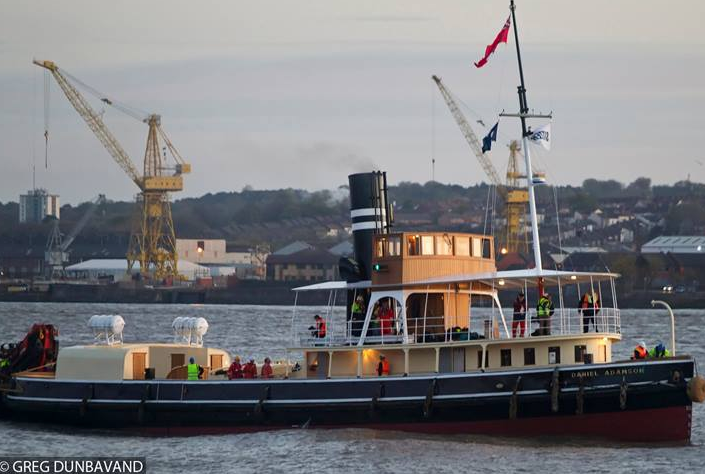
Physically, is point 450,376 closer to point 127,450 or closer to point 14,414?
point 127,450

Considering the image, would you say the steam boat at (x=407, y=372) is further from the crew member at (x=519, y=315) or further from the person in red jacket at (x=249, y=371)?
the person in red jacket at (x=249, y=371)

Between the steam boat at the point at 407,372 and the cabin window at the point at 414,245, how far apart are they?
0.13 ft

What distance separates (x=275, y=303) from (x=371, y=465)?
153 metres

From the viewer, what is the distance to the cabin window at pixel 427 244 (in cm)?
3969

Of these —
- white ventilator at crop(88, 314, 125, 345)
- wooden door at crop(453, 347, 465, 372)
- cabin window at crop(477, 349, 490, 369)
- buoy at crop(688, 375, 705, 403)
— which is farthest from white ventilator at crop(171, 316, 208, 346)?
buoy at crop(688, 375, 705, 403)

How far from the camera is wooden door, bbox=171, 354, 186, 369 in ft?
140

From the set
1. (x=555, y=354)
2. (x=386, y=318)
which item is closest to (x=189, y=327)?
(x=386, y=318)

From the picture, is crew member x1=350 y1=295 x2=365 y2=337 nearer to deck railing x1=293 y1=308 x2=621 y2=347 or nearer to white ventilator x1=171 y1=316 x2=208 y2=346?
deck railing x1=293 y1=308 x2=621 y2=347

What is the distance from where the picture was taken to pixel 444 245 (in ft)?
131

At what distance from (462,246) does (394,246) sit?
6.53ft

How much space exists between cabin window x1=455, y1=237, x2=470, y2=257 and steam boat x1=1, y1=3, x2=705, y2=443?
0.18 ft

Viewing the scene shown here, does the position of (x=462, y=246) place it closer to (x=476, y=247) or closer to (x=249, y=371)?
(x=476, y=247)

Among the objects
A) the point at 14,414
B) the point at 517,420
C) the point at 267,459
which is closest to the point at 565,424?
the point at 517,420

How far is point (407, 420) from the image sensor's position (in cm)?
3753
